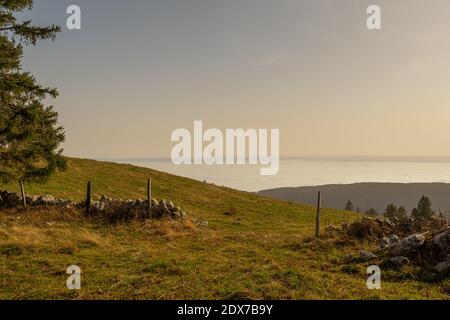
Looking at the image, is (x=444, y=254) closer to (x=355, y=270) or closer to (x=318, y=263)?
(x=355, y=270)

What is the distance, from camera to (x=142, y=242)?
14312 millimetres

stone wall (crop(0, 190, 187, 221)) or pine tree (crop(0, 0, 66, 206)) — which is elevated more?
pine tree (crop(0, 0, 66, 206))

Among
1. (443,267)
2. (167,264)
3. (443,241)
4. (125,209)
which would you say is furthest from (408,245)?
(125,209)

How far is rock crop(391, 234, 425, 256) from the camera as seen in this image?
11.4 m

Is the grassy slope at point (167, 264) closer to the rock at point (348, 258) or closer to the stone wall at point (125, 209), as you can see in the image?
the rock at point (348, 258)

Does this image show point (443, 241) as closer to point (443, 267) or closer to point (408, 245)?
point (408, 245)

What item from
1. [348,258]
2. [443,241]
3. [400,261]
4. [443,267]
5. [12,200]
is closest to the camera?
[443,267]

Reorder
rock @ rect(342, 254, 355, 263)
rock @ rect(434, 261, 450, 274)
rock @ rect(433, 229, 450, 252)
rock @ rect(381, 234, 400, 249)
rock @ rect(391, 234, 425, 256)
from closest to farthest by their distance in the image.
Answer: rock @ rect(434, 261, 450, 274) → rock @ rect(433, 229, 450, 252) → rock @ rect(391, 234, 425, 256) → rock @ rect(342, 254, 355, 263) → rock @ rect(381, 234, 400, 249)

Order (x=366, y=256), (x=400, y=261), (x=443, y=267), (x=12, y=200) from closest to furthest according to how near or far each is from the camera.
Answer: (x=443, y=267) → (x=400, y=261) → (x=366, y=256) → (x=12, y=200)

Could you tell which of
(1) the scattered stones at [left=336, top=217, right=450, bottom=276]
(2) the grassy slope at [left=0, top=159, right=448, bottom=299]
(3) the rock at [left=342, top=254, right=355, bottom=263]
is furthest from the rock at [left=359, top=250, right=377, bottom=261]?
(2) the grassy slope at [left=0, top=159, right=448, bottom=299]

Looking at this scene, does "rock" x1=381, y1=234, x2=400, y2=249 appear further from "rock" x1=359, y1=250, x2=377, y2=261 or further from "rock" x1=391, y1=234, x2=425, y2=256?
"rock" x1=359, y1=250, x2=377, y2=261

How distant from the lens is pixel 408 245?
11.5 meters

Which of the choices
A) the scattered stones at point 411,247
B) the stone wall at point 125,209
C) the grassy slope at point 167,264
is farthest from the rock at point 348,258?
the stone wall at point 125,209
